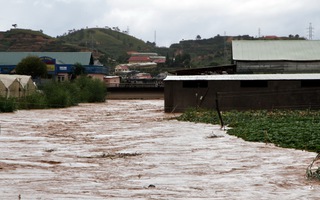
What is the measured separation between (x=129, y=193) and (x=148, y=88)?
51877 millimetres

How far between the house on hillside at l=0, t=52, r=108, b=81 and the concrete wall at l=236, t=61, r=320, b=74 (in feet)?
105

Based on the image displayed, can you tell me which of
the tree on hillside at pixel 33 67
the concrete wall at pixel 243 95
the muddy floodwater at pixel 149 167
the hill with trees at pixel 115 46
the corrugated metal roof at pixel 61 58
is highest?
the hill with trees at pixel 115 46

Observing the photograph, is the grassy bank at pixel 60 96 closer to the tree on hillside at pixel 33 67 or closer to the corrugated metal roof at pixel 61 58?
the tree on hillside at pixel 33 67

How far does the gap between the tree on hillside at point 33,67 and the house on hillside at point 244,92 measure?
121 ft

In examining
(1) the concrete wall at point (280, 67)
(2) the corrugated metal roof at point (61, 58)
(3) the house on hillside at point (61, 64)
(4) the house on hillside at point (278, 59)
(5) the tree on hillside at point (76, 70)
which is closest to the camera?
(1) the concrete wall at point (280, 67)

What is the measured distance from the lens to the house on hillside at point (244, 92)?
100 ft

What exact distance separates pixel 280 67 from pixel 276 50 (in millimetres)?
2518

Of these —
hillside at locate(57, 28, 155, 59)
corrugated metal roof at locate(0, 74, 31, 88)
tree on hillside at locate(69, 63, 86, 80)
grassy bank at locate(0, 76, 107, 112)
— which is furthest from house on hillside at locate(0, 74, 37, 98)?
hillside at locate(57, 28, 155, 59)

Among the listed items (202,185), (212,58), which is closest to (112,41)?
(212,58)

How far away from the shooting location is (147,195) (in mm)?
8430

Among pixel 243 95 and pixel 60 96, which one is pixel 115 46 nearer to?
pixel 60 96

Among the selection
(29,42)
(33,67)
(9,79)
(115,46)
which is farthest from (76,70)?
(115,46)

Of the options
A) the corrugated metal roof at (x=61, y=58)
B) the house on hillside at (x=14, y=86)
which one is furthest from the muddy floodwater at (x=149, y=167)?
the corrugated metal roof at (x=61, y=58)

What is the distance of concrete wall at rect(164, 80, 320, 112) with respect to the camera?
100ft
